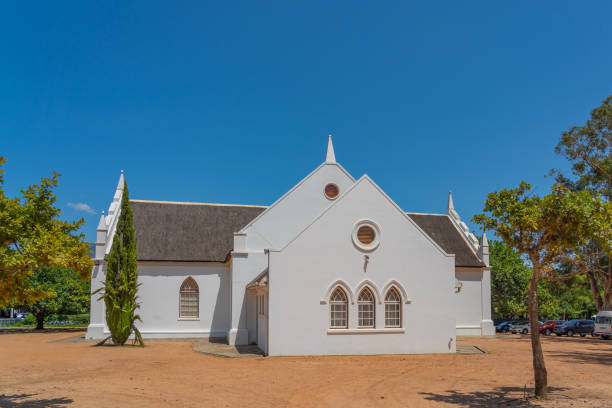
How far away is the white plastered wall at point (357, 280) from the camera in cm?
2217

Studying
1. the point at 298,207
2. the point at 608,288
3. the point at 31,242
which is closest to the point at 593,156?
the point at 608,288

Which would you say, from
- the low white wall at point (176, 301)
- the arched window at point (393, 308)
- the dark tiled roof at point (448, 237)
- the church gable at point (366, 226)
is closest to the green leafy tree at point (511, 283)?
the dark tiled roof at point (448, 237)

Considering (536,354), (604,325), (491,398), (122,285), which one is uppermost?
(122,285)

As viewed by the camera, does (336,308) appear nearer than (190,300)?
Yes

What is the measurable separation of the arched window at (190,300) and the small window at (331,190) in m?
9.87

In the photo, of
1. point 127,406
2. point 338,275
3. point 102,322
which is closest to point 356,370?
point 338,275

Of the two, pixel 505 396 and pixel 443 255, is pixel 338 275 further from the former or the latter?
pixel 505 396

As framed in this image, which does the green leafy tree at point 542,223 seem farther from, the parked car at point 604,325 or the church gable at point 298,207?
the parked car at point 604,325

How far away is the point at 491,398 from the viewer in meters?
13.4

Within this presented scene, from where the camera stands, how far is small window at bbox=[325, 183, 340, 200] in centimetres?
3039

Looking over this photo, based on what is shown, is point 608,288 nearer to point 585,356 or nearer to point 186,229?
point 585,356

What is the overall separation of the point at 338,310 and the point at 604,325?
91.5 feet

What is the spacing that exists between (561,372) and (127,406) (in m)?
14.8

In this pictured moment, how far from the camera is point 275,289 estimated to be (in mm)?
22141
